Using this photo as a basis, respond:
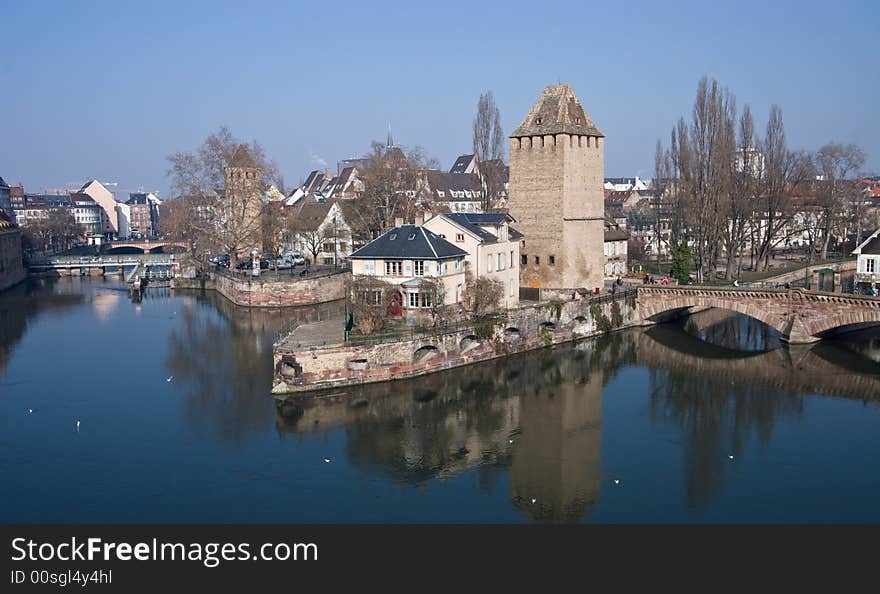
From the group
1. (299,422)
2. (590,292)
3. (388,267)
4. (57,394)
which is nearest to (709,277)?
(590,292)

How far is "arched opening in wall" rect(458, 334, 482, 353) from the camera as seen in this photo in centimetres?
2948

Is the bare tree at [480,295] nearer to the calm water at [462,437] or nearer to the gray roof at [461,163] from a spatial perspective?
the calm water at [462,437]

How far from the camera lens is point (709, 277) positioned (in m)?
44.6

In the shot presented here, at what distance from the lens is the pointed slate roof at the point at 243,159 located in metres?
50.4

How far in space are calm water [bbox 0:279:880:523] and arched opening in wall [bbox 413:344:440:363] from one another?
0.75 m

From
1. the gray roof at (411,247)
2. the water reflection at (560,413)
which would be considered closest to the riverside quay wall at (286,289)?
the gray roof at (411,247)

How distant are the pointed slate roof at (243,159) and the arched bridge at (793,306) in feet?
87.3

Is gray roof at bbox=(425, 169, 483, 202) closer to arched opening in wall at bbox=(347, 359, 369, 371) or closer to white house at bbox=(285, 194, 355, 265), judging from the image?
white house at bbox=(285, 194, 355, 265)

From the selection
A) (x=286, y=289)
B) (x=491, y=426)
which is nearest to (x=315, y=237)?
(x=286, y=289)

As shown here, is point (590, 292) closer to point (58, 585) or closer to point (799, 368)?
point (799, 368)

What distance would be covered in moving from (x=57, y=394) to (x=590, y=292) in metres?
21.5

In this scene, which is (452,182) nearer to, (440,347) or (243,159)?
(243,159)

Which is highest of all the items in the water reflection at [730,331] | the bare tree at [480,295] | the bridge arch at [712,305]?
the bare tree at [480,295]

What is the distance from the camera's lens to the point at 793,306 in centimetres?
3212
